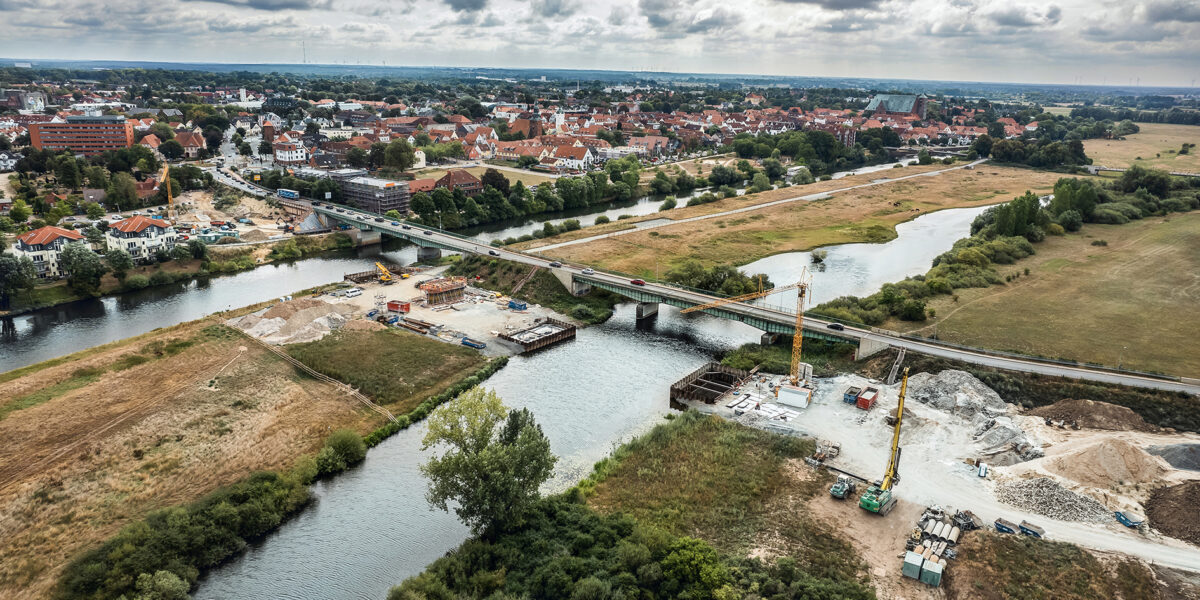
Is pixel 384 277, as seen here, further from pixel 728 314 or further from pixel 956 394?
pixel 956 394

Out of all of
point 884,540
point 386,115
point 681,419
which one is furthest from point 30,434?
point 386,115

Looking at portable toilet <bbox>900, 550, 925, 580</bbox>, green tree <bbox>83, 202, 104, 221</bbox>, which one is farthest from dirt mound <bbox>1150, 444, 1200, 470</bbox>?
green tree <bbox>83, 202, 104, 221</bbox>

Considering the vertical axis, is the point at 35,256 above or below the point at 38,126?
below

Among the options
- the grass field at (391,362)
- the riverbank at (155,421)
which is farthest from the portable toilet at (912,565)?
the grass field at (391,362)

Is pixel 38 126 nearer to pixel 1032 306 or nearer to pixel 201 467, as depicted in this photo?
pixel 201 467

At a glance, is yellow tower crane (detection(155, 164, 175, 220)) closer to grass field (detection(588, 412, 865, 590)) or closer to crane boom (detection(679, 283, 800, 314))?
crane boom (detection(679, 283, 800, 314))
